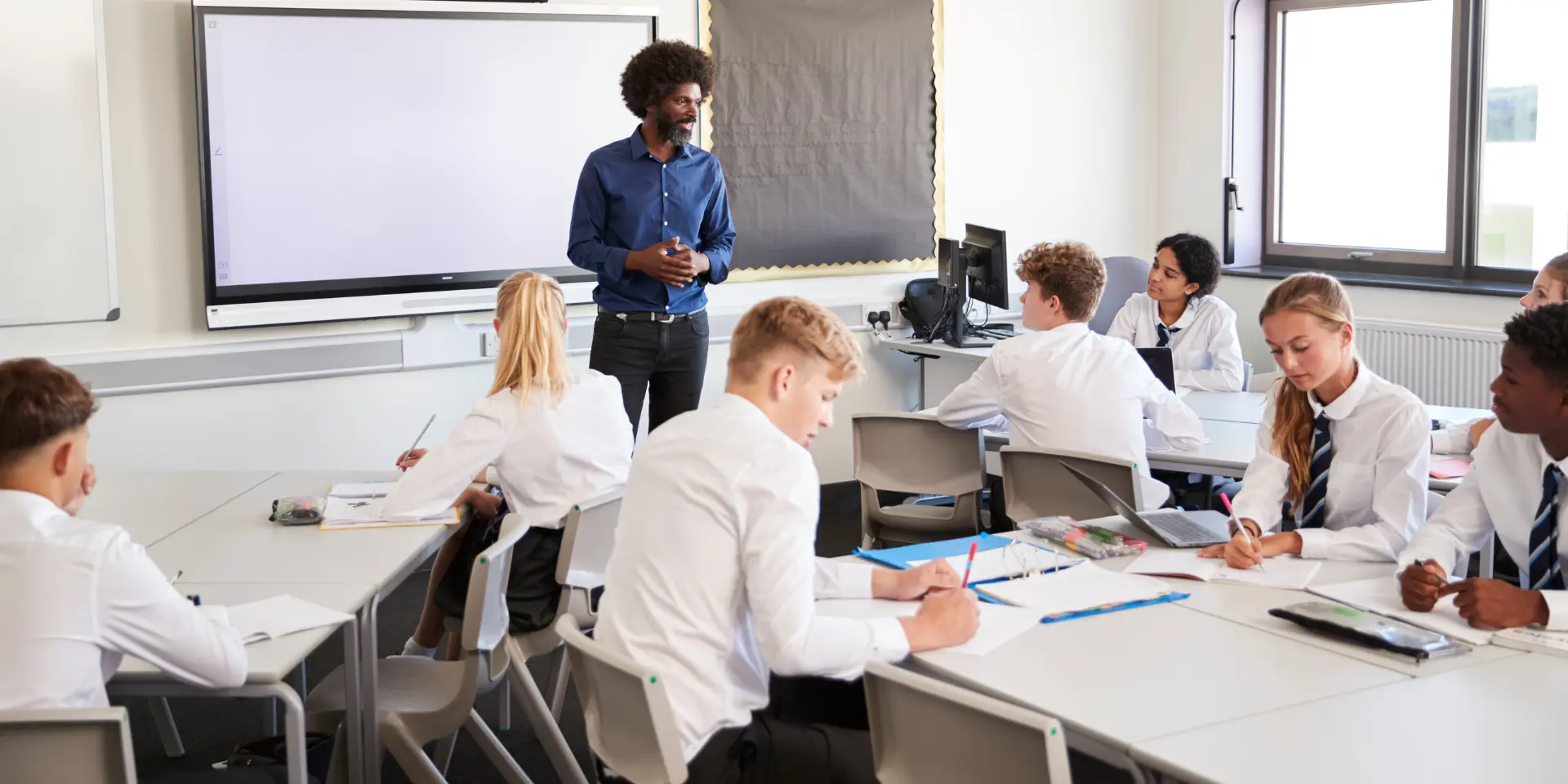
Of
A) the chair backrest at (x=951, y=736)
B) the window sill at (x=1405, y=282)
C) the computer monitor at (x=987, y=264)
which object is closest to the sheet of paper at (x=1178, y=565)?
the chair backrest at (x=951, y=736)

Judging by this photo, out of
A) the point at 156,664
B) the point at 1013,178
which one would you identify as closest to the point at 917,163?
→ the point at 1013,178

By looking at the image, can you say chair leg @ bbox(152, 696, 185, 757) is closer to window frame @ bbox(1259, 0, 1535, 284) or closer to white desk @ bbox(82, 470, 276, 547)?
white desk @ bbox(82, 470, 276, 547)

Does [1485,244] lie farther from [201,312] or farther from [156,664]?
[156,664]

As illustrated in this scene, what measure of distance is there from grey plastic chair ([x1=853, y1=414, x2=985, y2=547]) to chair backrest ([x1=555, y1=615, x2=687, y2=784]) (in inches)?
74.4

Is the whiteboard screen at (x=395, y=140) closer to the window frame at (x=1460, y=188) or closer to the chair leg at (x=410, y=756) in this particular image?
the chair leg at (x=410, y=756)

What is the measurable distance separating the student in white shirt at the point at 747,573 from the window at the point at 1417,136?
4.75m

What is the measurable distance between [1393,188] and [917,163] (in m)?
2.14

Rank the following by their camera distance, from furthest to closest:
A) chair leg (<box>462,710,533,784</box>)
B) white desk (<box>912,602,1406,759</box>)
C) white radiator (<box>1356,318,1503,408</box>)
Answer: white radiator (<box>1356,318,1503,408</box>) → chair leg (<box>462,710,533,784</box>) → white desk (<box>912,602,1406,759</box>)

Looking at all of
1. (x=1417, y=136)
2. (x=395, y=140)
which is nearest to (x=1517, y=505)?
(x=395, y=140)

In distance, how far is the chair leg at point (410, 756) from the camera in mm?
2732

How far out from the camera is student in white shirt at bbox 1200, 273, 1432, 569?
2723 mm

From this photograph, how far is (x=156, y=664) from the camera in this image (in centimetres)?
214

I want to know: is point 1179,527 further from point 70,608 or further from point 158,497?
point 158,497

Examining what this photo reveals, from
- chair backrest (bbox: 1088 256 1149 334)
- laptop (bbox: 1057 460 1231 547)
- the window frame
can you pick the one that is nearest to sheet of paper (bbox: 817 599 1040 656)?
laptop (bbox: 1057 460 1231 547)
